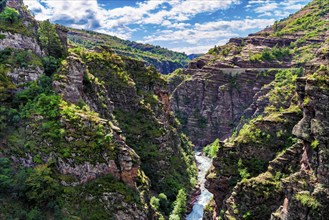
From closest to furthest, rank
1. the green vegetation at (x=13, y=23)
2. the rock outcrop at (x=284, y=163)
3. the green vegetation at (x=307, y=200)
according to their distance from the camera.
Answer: the green vegetation at (x=307, y=200), the rock outcrop at (x=284, y=163), the green vegetation at (x=13, y=23)

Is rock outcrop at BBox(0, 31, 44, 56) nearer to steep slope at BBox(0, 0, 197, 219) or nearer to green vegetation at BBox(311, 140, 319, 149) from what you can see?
steep slope at BBox(0, 0, 197, 219)

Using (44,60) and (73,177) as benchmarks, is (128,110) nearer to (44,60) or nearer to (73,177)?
(44,60)

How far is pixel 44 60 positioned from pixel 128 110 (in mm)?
36581

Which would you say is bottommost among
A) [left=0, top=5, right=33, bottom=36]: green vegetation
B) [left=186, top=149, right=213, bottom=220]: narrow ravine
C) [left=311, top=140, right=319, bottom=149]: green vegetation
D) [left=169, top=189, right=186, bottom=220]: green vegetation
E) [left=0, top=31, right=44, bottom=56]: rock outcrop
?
[left=186, top=149, right=213, bottom=220]: narrow ravine

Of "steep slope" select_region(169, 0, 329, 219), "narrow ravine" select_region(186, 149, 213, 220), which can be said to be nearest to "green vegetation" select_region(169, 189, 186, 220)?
"narrow ravine" select_region(186, 149, 213, 220)

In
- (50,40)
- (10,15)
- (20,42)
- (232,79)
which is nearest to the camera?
(20,42)

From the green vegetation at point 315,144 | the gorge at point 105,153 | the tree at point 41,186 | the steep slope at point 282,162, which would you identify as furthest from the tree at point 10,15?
the green vegetation at point 315,144

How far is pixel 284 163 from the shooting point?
174 ft

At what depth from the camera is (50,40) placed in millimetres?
77375

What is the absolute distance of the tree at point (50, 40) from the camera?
248 feet

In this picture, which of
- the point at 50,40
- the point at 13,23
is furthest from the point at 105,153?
the point at 13,23

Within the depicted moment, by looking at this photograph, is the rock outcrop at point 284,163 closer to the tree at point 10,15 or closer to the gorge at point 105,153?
the gorge at point 105,153

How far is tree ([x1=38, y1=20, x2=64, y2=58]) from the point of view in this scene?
75688mm

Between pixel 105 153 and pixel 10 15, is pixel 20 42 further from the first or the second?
pixel 105 153
